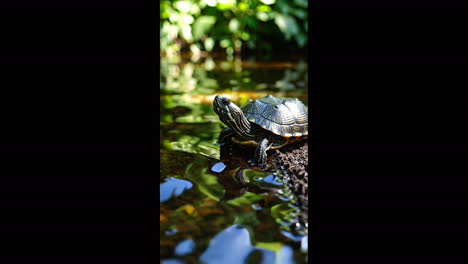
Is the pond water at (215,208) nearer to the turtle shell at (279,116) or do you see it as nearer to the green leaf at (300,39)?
the turtle shell at (279,116)

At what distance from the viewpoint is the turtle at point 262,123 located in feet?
7.68

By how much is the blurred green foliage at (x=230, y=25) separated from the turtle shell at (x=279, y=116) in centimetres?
674

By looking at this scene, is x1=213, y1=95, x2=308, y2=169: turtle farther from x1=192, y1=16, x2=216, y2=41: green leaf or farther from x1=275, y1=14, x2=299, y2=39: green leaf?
x1=192, y1=16, x2=216, y2=41: green leaf

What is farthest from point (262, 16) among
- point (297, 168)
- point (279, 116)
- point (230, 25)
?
point (297, 168)

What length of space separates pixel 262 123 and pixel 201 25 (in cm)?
764

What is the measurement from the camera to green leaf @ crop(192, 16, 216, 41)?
9500 millimetres

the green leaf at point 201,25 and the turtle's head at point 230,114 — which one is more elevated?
the green leaf at point 201,25

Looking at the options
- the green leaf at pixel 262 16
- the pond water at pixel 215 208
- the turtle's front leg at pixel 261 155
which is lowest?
the pond water at pixel 215 208

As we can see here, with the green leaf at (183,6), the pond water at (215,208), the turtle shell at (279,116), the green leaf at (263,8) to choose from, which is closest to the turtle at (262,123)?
the turtle shell at (279,116)

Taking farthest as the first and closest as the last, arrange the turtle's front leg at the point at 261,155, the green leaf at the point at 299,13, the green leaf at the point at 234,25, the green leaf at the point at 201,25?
the green leaf at the point at 299,13
the green leaf at the point at 201,25
the green leaf at the point at 234,25
the turtle's front leg at the point at 261,155

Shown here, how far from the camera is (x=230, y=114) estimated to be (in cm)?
235

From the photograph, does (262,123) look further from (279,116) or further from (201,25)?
(201,25)

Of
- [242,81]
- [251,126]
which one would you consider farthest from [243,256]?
[242,81]

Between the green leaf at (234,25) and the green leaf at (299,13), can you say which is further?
the green leaf at (299,13)
